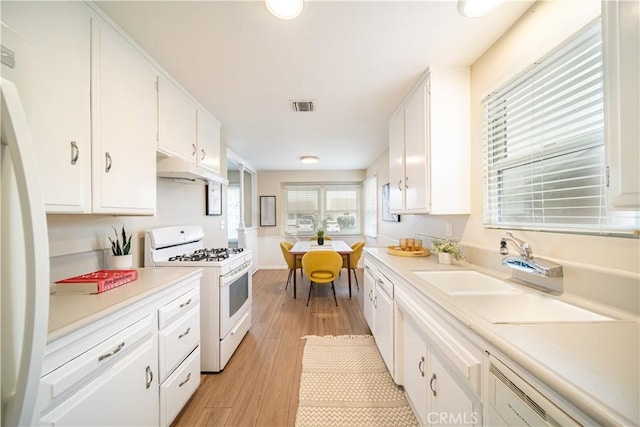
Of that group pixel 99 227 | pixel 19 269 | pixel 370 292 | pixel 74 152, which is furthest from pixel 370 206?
pixel 19 269

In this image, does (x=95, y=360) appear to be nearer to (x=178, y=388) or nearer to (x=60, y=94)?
(x=178, y=388)

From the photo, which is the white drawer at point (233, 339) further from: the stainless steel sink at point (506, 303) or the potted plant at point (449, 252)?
the potted plant at point (449, 252)

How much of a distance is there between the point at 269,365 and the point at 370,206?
157 inches

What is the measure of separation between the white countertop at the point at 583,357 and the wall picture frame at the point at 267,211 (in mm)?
5102

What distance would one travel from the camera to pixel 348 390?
1.75 metres

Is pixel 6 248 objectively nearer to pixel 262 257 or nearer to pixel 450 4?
pixel 450 4

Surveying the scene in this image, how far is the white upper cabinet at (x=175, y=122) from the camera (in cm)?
175

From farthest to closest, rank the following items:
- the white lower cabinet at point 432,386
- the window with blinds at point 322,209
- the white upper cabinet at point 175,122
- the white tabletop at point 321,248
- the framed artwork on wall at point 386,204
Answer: the window with blinds at point 322,209, the framed artwork on wall at point 386,204, the white tabletop at point 321,248, the white upper cabinet at point 175,122, the white lower cabinet at point 432,386

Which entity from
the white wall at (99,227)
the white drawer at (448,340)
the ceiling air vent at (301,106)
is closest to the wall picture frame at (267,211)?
the white wall at (99,227)

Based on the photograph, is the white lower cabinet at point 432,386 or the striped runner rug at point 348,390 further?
the striped runner rug at point 348,390

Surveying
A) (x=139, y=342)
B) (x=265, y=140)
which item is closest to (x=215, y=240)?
(x=265, y=140)

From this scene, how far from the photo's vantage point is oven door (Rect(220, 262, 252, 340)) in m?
1.97

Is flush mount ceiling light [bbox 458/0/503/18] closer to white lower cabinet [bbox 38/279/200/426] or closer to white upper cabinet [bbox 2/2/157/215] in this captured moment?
white upper cabinet [bbox 2/2/157/215]

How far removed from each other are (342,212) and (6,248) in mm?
5510
